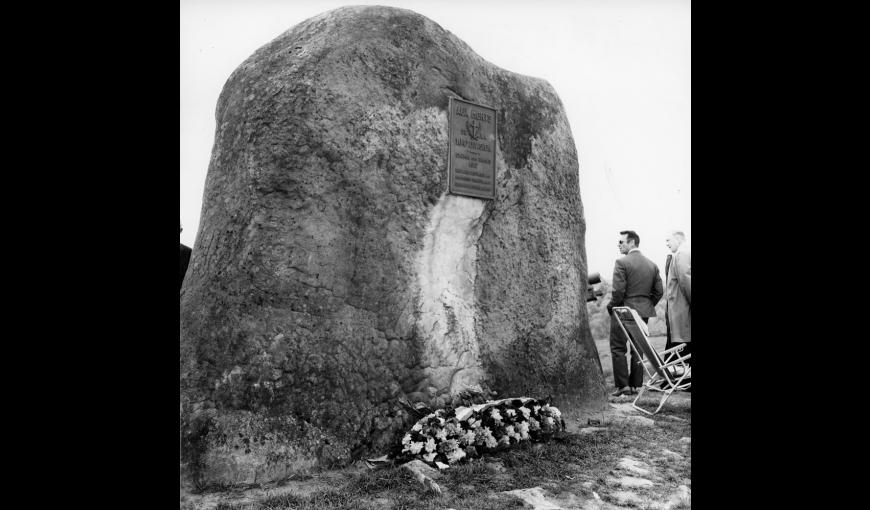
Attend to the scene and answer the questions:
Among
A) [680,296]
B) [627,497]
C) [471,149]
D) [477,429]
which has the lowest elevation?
[627,497]

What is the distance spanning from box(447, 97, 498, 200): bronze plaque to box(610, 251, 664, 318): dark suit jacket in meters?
2.59

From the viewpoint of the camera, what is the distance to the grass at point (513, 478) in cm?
331

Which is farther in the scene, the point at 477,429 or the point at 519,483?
the point at 477,429

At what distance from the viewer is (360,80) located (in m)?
4.29

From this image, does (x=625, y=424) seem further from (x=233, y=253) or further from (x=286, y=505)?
(x=233, y=253)

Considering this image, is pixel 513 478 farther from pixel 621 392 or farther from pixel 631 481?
pixel 621 392

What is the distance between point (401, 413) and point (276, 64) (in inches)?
98.0

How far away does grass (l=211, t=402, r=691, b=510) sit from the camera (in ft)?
10.9

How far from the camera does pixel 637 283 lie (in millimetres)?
6809

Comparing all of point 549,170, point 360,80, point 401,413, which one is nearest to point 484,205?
point 549,170

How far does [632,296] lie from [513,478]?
3598mm

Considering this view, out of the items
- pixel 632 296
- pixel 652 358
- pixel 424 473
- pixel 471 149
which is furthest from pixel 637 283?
pixel 424 473

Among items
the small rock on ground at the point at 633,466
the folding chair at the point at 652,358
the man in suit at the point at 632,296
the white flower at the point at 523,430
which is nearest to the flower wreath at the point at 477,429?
the white flower at the point at 523,430

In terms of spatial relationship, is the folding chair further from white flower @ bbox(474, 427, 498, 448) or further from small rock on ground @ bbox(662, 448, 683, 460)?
white flower @ bbox(474, 427, 498, 448)
